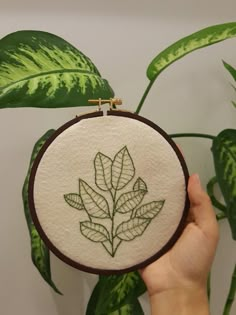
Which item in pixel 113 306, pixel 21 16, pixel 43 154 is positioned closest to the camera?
pixel 43 154

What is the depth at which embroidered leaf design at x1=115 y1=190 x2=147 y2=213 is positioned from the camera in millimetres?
581

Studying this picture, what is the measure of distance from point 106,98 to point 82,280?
49 centimetres

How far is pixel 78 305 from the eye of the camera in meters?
0.95

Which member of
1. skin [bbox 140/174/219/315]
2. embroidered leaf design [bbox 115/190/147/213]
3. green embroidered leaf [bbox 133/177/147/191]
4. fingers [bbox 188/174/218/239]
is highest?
green embroidered leaf [bbox 133/177/147/191]

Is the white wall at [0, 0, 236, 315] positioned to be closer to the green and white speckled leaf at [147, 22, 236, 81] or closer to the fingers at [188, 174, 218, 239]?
the green and white speckled leaf at [147, 22, 236, 81]

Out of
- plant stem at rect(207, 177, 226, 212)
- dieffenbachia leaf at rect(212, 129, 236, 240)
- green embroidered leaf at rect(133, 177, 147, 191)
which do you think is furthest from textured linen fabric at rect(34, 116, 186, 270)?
plant stem at rect(207, 177, 226, 212)

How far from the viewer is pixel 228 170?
703 mm

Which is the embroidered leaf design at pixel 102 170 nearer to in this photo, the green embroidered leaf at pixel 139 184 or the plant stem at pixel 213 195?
the green embroidered leaf at pixel 139 184

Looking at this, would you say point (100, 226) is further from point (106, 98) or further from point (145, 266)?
point (106, 98)

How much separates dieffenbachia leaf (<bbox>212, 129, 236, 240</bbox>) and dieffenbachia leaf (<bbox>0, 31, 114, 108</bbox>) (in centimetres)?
23

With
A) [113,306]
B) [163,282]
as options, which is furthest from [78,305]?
[163,282]

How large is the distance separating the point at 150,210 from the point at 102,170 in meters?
0.09

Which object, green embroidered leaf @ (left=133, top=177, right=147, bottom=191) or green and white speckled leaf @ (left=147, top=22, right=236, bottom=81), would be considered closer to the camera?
green embroidered leaf @ (left=133, top=177, right=147, bottom=191)

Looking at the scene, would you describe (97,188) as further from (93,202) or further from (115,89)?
(115,89)
